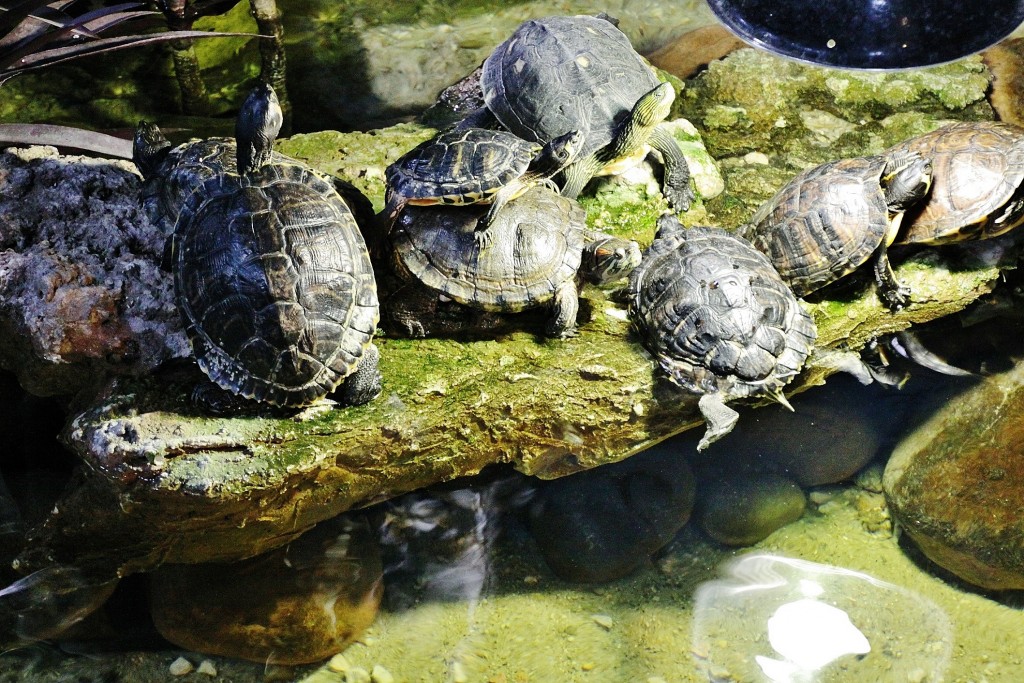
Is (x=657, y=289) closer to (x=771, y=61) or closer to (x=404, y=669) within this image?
(x=404, y=669)

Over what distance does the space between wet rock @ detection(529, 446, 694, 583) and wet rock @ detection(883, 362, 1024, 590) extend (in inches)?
45.4

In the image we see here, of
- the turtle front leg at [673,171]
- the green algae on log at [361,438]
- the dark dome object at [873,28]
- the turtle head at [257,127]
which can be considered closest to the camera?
the dark dome object at [873,28]

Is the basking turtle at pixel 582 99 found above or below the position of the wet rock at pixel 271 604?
above

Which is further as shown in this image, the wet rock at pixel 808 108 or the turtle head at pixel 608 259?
the wet rock at pixel 808 108

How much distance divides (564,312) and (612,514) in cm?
111

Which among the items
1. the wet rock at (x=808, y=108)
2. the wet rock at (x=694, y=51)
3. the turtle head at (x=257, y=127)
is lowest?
the wet rock at (x=808, y=108)

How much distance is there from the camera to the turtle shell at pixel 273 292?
2891 millimetres

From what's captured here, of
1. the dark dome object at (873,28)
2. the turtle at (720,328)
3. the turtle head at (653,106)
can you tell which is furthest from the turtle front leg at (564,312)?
the dark dome object at (873,28)

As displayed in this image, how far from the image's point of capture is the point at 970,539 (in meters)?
3.61

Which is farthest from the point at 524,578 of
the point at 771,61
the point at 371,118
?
the point at 771,61

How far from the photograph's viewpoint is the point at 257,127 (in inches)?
121

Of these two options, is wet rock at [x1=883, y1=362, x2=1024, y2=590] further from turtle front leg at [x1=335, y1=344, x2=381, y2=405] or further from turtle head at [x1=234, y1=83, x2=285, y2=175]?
turtle head at [x1=234, y1=83, x2=285, y2=175]

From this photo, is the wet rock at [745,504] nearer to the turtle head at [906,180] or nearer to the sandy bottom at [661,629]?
the sandy bottom at [661,629]

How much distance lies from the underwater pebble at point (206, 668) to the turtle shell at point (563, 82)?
3.04 m
